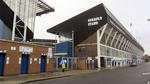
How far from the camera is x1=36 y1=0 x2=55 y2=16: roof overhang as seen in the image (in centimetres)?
2890

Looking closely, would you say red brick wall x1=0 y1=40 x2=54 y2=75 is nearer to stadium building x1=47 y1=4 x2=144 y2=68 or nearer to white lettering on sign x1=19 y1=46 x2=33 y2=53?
white lettering on sign x1=19 y1=46 x2=33 y2=53

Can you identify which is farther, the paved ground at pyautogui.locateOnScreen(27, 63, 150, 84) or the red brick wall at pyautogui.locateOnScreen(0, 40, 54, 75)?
the red brick wall at pyautogui.locateOnScreen(0, 40, 54, 75)

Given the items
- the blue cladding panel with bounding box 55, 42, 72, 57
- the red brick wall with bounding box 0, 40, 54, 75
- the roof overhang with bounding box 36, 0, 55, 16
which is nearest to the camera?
the red brick wall with bounding box 0, 40, 54, 75

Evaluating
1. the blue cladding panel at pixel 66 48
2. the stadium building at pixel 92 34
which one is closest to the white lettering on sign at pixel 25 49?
the stadium building at pixel 92 34

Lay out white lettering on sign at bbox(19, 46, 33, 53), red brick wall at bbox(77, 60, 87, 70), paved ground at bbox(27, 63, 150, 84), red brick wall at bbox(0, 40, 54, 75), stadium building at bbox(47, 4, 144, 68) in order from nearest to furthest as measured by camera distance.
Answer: paved ground at bbox(27, 63, 150, 84) < red brick wall at bbox(0, 40, 54, 75) < white lettering on sign at bbox(19, 46, 33, 53) < red brick wall at bbox(77, 60, 87, 70) < stadium building at bbox(47, 4, 144, 68)

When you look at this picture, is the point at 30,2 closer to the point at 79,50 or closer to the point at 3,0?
the point at 3,0

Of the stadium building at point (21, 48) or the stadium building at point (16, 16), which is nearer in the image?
the stadium building at point (21, 48)

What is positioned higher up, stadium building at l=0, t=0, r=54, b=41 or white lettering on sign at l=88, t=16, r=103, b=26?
white lettering on sign at l=88, t=16, r=103, b=26

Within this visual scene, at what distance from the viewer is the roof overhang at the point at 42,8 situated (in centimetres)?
2890

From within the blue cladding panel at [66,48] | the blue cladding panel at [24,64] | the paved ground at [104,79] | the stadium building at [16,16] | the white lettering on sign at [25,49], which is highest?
the stadium building at [16,16]

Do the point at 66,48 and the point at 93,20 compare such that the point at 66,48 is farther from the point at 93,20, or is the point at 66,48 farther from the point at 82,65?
the point at 82,65

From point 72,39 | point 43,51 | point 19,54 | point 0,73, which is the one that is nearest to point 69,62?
point 43,51

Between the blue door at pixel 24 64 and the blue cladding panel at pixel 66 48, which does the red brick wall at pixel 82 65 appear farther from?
the blue cladding panel at pixel 66 48

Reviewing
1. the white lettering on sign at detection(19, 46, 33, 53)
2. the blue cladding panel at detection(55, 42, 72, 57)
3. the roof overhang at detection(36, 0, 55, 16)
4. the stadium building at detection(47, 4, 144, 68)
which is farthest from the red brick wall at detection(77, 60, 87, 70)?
the blue cladding panel at detection(55, 42, 72, 57)
